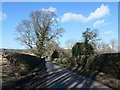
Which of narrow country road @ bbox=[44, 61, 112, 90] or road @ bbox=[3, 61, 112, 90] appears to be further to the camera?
narrow country road @ bbox=[44, 61, 112, 90]

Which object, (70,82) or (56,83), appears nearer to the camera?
(56,83)

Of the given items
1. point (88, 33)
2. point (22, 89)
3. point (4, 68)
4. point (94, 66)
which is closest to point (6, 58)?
point (4, 68)

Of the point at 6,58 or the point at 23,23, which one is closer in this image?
the point at 6,58

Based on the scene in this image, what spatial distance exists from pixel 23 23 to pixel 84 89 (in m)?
53.4

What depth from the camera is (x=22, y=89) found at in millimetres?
13758

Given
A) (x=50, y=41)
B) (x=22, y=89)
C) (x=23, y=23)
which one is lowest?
(x=22, y=89)

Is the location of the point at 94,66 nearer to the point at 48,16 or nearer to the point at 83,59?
the point at 83,59

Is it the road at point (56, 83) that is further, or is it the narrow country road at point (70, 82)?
the narrow country road at point (70, 82)

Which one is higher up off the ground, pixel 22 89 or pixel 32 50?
pixel 32 50

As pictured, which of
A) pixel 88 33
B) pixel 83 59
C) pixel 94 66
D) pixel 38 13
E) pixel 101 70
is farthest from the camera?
pixel 38 13

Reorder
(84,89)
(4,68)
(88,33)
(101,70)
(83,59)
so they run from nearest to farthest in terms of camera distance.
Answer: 1. (84,89)
2. (4,68)
3. (101,70)
4. (83,59)
5. (88,33)

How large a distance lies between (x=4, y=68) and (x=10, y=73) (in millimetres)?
729

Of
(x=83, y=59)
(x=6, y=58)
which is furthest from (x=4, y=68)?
(x=83, y=59)

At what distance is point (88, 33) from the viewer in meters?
61.1
